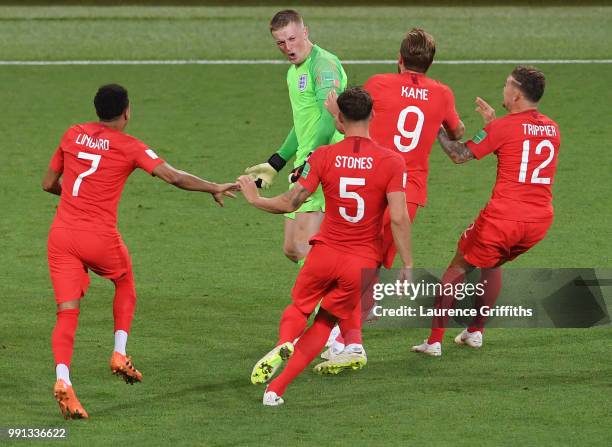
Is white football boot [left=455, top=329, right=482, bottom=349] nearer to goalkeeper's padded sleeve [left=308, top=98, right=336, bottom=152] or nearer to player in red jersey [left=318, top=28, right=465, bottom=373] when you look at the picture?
player in red jersey [left=318, top=28, right=465, bottom=373]

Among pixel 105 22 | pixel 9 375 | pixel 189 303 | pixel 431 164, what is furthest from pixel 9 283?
pixel 105 22

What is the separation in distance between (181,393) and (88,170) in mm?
1539

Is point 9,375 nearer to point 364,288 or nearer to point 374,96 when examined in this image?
point 364,288

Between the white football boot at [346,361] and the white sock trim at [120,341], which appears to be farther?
the white football boot at [346,361]

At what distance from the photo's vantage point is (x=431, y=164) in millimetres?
15789

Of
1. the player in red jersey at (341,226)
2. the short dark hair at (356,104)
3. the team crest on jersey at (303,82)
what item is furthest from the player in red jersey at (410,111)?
the short dark hair at (356,104)

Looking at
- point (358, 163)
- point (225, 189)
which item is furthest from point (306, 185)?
point (225, 189)

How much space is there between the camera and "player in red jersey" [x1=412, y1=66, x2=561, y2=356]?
910 cm

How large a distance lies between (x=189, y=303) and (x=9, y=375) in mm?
2195

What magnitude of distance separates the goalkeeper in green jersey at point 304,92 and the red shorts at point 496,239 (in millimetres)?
1155

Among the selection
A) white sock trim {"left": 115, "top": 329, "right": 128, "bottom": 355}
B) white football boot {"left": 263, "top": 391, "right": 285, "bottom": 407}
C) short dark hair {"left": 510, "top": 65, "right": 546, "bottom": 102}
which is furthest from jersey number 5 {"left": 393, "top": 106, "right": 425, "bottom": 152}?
white sock trim {"left": 115, "top": 329, "right": 128, "bottom": 355}

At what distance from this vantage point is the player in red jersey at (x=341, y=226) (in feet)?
26.1

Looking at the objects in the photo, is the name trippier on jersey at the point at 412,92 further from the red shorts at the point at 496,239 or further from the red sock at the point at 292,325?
the red sock at the point at 292,325

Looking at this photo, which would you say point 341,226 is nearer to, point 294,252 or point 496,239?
point 496,239
